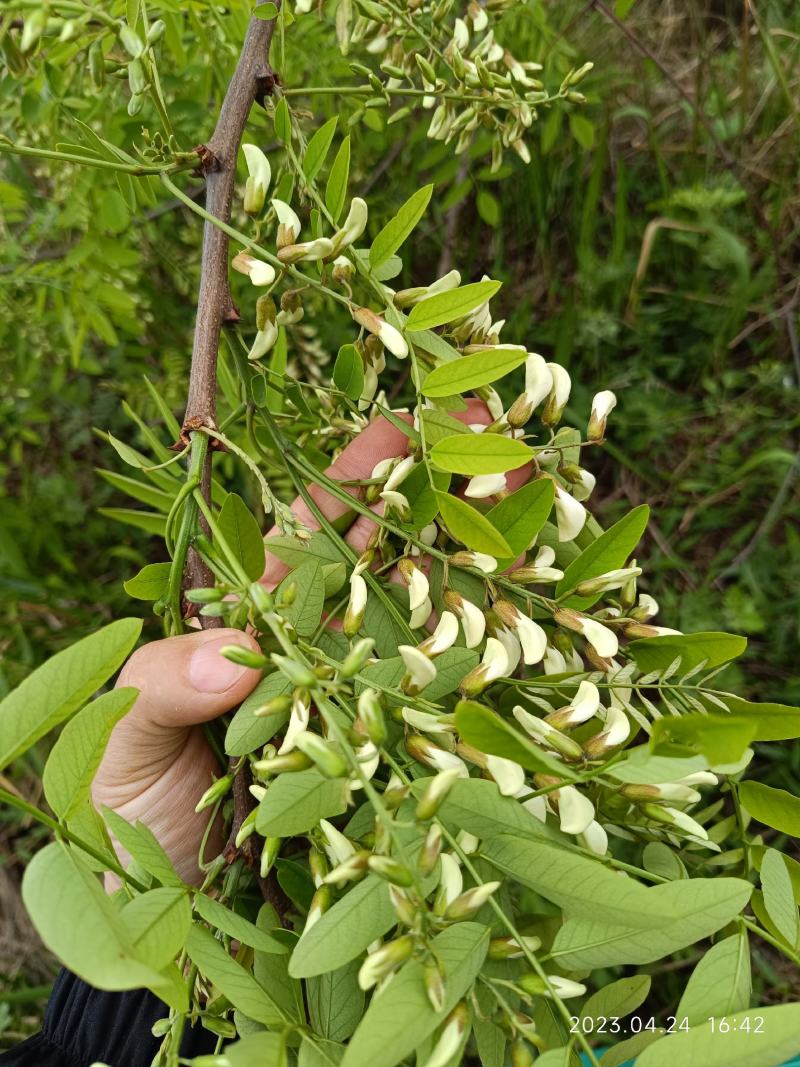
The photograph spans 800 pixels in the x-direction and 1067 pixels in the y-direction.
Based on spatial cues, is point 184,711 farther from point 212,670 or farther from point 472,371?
point 472,371

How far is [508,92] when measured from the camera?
0.72m

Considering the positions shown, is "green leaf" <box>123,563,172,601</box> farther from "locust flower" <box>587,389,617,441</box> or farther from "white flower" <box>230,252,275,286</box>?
"locust flower" <box>587,389,617,441</box>

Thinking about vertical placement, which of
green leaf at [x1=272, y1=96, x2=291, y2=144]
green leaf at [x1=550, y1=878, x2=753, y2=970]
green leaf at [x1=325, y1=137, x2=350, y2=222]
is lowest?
green leaf at [x1=550, y1=878, x2=753, y2=970]

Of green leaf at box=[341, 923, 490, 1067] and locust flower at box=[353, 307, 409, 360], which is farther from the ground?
locust flower at box=[353, 307, 409, 360]

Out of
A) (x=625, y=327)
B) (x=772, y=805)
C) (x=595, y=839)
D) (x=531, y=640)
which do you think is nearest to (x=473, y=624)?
(x=531, y=640)

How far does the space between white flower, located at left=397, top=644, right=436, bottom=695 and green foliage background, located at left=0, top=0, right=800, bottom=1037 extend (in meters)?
0.99

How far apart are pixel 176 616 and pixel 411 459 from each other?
0.67 feet

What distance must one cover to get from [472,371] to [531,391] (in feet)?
0.29

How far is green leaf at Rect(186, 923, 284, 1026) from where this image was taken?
45 centimetres

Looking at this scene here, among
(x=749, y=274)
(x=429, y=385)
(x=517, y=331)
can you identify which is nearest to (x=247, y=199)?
(x=429, y=385)

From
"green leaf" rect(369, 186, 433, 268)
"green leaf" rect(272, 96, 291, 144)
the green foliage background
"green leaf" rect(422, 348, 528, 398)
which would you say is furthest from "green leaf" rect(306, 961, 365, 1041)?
the green foliage background

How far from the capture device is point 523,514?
54cm

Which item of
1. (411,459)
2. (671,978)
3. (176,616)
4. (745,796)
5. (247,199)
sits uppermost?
(247,199)

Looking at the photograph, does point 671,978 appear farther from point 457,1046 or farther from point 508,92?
point 508,92
